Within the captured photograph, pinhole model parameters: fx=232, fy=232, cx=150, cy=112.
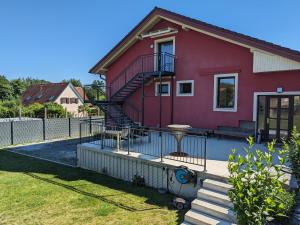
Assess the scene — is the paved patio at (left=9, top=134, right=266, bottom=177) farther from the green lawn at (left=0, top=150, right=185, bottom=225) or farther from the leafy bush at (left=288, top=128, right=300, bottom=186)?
the leafy bush at (left=288, top=128, right=300, bottom=186)

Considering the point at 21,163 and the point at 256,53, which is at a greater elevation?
the point at 256,53

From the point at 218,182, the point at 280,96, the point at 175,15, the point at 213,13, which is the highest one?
the point at 213,13

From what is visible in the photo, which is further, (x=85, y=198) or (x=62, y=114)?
(x=62, y=114)

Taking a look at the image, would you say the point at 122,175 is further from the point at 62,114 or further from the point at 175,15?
the point at 62,114

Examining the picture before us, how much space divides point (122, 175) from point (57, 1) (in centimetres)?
971

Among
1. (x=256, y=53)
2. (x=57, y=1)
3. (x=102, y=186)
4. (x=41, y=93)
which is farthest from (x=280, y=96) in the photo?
(x=41, y=93)

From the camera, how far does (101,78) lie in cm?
1500

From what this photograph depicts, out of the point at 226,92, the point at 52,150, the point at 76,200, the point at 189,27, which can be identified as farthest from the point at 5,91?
the point at 76,200

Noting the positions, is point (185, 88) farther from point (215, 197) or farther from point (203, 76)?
point (215, 197)

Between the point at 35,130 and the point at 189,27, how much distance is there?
11134 mm

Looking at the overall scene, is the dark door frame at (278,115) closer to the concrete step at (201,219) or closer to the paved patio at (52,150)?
the concrete step at (201,219)

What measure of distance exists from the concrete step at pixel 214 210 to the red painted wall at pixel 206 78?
5802 millimetres

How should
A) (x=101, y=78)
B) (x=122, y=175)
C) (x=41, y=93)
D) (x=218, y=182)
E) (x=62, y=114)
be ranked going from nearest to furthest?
(x=218, y=182)
(x=122, y=175)
(x=101, y=78)
(x=62, y=114)
(x=41, y=93)

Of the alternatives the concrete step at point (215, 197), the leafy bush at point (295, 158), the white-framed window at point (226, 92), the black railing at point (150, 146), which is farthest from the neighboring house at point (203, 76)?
the concrete step at point (215, 197)
